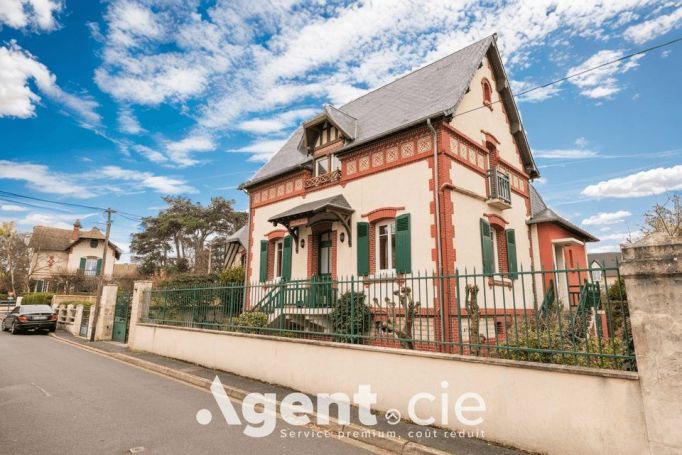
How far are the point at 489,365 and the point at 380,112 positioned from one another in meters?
10.2

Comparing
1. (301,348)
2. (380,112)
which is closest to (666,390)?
(301,348)

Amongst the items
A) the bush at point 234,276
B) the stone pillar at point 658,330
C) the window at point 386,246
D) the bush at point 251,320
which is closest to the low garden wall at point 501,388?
the stone pillar at point 658,330

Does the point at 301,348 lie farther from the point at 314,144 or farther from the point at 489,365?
the point at 314,144

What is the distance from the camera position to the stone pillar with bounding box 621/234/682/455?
12.1 ft

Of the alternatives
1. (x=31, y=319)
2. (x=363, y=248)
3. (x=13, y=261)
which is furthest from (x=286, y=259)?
(x=13, y=261)

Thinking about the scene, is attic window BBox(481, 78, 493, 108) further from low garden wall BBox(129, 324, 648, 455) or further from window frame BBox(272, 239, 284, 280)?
low garden wall BBox(129, 324, 648, 455)

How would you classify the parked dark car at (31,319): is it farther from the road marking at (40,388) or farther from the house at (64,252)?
the house at (64,252)

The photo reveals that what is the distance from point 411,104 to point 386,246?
183 inches

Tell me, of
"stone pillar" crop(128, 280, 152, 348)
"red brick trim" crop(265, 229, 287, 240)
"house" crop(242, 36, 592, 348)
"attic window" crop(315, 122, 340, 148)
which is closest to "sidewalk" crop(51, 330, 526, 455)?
"stone pillar" crop(128, 280, 152, 348)

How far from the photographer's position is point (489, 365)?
4918mm

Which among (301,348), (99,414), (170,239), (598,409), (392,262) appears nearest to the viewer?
(598,409)

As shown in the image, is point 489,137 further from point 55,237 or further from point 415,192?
point 55,237

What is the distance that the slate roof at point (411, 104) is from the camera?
1155 cm

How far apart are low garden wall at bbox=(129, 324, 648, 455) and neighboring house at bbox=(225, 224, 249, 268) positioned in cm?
1532
